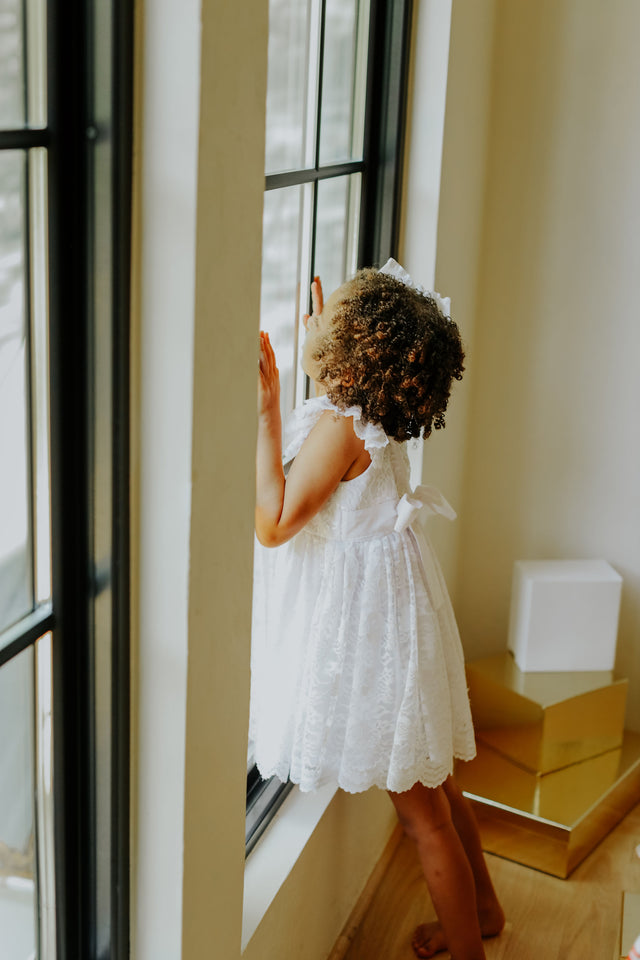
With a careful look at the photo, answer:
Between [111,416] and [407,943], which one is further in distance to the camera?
[407,943]

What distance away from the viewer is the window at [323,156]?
1.65 m

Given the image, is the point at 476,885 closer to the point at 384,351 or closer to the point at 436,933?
the point at 436,933

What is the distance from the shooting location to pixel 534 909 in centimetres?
228

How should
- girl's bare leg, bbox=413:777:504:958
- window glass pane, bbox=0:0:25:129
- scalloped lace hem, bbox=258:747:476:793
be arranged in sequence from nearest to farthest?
1. window glass pane, bbox=0:0:25:129
2. scalloped lace hem, bbox=258:747:476:793
3. girl's bare leg, bbox=413:777:504:958

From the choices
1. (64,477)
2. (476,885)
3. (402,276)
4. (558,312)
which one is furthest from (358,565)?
(558,312)

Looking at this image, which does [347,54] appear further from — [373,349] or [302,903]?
[302,903]

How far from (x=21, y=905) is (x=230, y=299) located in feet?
2.37

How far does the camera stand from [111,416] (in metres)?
1.06

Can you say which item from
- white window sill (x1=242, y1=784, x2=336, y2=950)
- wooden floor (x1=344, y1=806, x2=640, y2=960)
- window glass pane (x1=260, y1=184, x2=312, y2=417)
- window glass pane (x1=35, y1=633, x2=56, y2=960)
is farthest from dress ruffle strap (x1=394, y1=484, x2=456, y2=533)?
wooden floor (x1=344, y1=806, x2=640, y2=960)

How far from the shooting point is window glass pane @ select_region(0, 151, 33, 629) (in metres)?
0.97

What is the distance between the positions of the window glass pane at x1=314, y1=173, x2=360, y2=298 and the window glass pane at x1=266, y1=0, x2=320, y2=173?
126mm

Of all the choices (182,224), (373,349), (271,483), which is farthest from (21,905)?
(373,349)

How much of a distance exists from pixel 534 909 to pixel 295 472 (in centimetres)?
128

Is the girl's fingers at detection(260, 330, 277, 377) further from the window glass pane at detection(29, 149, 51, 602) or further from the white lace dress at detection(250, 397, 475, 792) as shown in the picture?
the window glass pane at detection(29, 149, 51, 602)
